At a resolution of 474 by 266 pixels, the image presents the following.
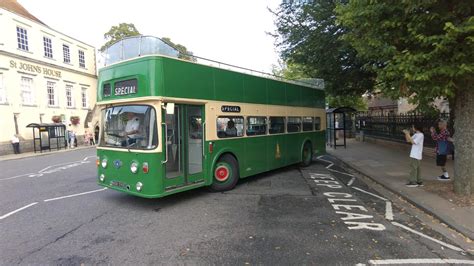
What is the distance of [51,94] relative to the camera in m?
28.3

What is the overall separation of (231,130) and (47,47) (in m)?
27.3

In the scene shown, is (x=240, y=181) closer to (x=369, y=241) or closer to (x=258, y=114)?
(x=258, y=114)

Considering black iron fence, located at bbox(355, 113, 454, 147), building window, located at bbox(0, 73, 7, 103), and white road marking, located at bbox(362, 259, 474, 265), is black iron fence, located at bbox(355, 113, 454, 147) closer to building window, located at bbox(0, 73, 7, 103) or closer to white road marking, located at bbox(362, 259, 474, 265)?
white road marking, located at bbox(362, 259, 474, 265)

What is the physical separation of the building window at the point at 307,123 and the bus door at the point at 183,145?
5.65 metres

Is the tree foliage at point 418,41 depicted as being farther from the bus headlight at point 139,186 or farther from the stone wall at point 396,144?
the stone wall at point 396,144

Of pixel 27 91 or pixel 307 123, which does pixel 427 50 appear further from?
pixel 27 91

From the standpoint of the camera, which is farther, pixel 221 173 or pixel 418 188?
pixel 221 173

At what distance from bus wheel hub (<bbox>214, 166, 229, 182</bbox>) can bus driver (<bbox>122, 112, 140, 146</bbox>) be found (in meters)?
2.28

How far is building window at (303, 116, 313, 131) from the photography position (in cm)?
1200

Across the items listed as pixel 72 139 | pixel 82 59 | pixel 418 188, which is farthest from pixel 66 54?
pixel 418 188

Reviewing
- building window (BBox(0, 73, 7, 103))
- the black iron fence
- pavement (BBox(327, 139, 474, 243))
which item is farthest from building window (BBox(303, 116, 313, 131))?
building window (BBox(0, 73, 7, 103))

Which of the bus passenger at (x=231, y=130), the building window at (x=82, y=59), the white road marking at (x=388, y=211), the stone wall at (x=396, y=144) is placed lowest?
the white road marking at (x=388, y=211)

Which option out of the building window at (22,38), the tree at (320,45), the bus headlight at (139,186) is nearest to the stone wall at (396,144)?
the tree at (320,45)

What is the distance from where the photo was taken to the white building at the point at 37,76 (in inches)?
914
